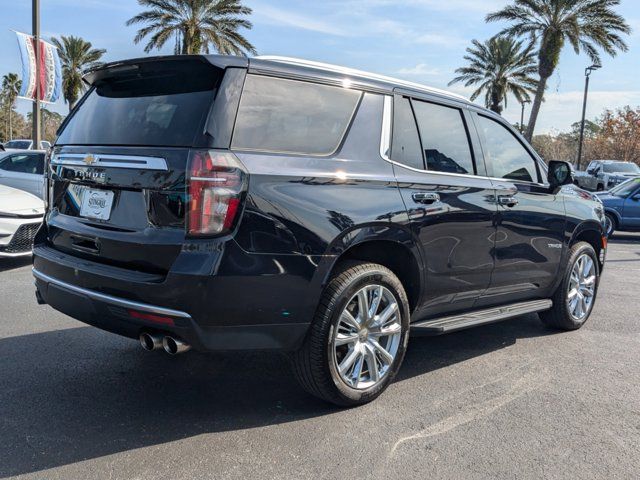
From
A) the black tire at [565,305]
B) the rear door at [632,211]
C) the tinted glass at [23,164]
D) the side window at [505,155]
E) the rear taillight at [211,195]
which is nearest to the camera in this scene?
the rear taillight at [211,195]

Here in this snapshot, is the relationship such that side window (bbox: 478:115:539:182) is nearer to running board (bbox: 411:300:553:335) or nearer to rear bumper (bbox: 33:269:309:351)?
running board (bbox: 411:300:553:335)

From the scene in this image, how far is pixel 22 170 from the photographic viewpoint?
1105cm

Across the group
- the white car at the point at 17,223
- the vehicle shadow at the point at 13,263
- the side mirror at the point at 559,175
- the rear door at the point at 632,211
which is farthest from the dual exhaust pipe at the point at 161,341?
the rear door at the point at 632,211

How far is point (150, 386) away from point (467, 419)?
1957mm

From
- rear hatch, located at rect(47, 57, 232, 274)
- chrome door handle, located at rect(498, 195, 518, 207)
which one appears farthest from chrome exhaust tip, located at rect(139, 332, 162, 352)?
chrome door handle, located at rect(498, 195, 518, 207)

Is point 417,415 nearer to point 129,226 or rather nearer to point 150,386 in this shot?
point 150,386

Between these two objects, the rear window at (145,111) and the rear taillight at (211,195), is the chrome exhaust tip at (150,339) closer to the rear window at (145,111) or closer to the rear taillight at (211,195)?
the rear taillight at (211,195)

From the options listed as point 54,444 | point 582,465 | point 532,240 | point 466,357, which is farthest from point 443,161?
point 54,444

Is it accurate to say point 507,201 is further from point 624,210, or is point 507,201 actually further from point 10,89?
point 10,89

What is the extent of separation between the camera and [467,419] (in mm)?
3516

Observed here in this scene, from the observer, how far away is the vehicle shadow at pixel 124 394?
3.10 m

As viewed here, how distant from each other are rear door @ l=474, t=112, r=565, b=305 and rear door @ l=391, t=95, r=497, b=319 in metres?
0.16

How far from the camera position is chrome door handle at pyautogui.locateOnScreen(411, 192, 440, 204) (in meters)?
3.79

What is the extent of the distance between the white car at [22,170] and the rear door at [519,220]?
8673 millimetres
